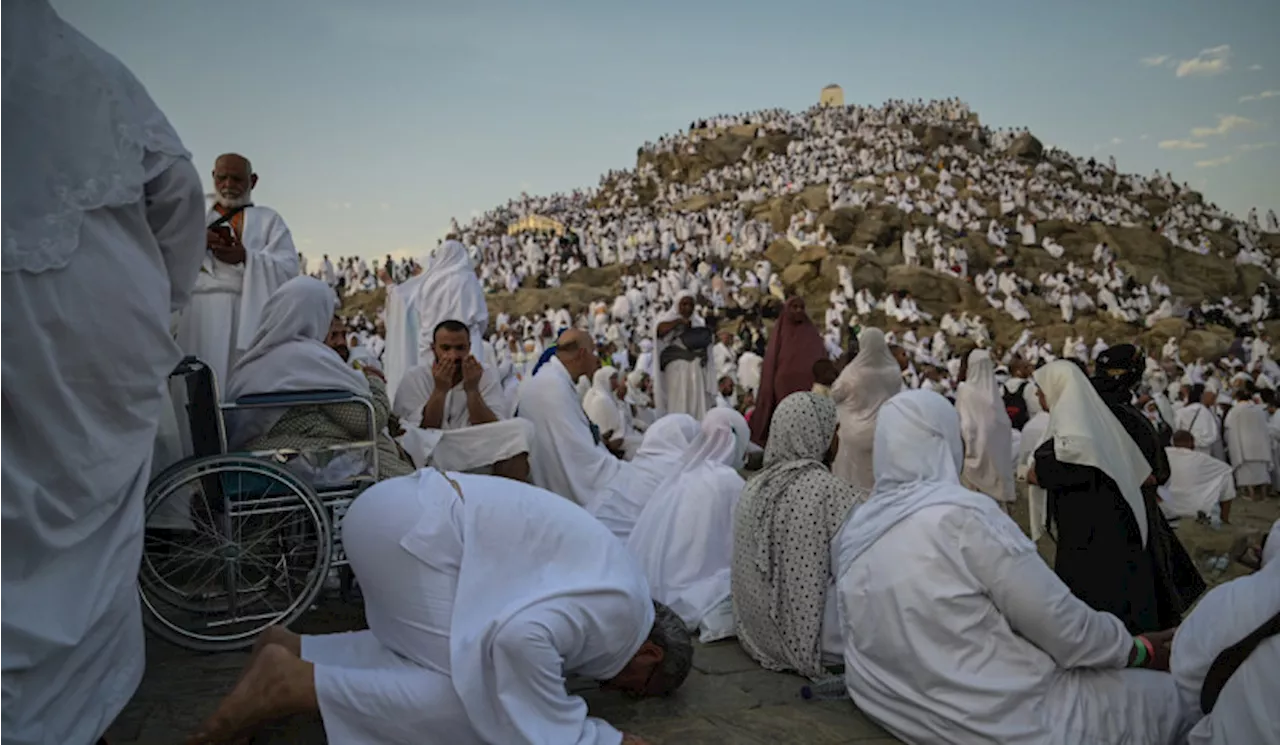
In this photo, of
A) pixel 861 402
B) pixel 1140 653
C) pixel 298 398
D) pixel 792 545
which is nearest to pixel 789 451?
pixel 792 545

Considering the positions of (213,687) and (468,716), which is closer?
(468,716)

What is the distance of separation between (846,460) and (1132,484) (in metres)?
2.33

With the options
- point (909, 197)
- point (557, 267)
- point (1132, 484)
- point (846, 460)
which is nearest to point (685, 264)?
point (557, 267)

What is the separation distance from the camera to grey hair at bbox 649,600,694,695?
103 inches

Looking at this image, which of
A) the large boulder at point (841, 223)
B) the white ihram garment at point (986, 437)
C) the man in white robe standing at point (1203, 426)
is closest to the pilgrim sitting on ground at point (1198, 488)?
the white ihram garment at point (986, 437)

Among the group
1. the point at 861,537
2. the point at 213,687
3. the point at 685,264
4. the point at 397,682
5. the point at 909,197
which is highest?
the point at 909,197

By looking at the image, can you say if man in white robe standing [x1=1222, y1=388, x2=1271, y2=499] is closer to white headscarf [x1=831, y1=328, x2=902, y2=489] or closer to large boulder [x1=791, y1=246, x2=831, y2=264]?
white headscarf [x1=831, y1=328, x2=902, y2=489]

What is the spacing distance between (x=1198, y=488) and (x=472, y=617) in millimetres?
7444

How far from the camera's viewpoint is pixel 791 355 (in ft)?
24.9

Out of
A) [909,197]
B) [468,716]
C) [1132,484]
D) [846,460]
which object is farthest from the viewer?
[909,197]

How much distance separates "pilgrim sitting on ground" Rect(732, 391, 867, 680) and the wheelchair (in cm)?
145

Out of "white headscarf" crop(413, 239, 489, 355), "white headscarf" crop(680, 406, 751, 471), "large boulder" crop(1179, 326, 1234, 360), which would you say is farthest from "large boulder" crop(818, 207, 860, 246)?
"white headscarf" crop(680, 406, 751, 471)

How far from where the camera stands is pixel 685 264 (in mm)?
29891

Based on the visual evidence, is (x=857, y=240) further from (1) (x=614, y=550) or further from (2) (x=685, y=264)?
(1) (x=614, y=550)
